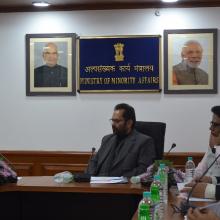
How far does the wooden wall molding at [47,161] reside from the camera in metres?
5.32

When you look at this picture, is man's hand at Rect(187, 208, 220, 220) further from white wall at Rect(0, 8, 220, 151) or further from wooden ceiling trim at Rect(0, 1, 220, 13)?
wooden ceiling trim at Rect(0, 1, 220, 13)

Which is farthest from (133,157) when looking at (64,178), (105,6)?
(105,6)

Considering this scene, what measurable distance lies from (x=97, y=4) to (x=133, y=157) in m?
2.01

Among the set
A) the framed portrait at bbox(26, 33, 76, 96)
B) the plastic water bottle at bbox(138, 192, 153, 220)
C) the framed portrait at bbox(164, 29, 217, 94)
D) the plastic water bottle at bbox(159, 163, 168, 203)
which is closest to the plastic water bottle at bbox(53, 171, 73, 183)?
the plastic water bottle at bbox(159, 163, 168, 203)

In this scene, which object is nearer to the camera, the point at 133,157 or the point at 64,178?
the point at 64,178

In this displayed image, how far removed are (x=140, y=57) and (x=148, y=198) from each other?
3270 millimetres

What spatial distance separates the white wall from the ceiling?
0.06 meters

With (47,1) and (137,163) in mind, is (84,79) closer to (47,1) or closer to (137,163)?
(47,1)

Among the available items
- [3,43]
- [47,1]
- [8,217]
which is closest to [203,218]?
[8,217]

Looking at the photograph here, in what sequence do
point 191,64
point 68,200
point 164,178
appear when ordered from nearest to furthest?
point 164,178 < point 68,200 < point 191,64

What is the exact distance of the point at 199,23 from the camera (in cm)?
519

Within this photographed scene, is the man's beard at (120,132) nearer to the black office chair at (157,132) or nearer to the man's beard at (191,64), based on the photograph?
the black office chair at (157,132)

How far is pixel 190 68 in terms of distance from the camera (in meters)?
5.18

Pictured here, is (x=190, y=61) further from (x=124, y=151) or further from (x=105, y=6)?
(x=124, y=151)
